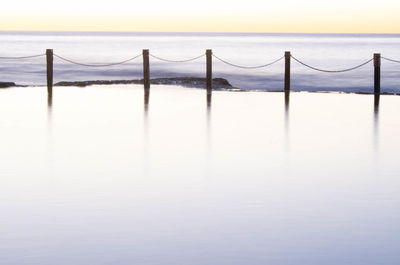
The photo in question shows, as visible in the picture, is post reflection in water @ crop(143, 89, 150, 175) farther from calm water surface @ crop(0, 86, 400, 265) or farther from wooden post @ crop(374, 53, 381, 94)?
wooden post @ crop(374, 53, 381, 94)

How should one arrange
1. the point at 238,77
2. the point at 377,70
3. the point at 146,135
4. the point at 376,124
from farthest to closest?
the point at 238,77 < the point at 377,70 < the point at 376,124 < the point at 146,135

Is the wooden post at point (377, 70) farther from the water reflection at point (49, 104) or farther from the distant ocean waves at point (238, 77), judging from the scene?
the distant ocean waves at point (238, 77)

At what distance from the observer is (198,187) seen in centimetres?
682

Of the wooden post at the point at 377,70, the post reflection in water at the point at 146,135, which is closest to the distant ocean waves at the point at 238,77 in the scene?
the wooden post at the point at 377,70

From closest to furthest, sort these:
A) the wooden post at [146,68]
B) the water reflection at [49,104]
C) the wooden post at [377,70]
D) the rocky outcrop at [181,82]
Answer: the water reflection at [49,104] < the wooden post at [377,70] < the wooden post at [146,68] < the rocky outcrop at [181,82]

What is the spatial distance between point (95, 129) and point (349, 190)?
537 cm

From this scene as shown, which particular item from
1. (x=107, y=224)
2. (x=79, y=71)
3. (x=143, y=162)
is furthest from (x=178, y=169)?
(x=79, y=71)

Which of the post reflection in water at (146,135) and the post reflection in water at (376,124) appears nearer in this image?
the post reflection in water at (146,135)

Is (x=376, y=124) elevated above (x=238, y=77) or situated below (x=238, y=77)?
below

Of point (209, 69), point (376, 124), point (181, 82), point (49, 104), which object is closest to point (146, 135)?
point (376, 124)

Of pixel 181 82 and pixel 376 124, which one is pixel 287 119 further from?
pixel 181 82

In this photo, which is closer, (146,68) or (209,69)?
(209,69)

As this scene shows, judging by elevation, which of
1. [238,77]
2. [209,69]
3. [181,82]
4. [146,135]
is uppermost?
[238,77]

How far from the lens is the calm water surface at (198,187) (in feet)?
15.6
